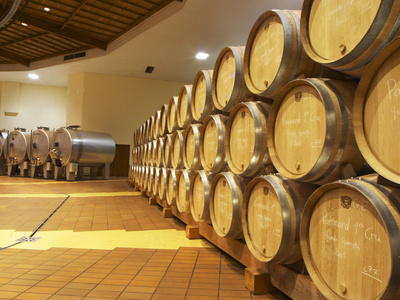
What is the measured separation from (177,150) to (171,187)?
0.60m

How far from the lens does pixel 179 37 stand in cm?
1071

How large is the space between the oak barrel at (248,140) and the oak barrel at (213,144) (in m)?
0.21

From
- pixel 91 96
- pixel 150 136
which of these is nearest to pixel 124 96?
pixel 91 96

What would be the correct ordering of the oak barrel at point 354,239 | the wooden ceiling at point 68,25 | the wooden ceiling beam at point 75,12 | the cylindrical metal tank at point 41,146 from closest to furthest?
the oak barrel at point 354,239 → the wooden ceiling beam at point 75,12 → the wooden ceiling at point 68,25 → the cylindrical metal tank at point 41,146

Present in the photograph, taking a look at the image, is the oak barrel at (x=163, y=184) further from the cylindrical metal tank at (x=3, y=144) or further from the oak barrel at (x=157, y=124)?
the cylindrical metal tank at (x=3, y=144)

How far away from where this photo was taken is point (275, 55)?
2197 millimetres

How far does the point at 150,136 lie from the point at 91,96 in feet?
29.8

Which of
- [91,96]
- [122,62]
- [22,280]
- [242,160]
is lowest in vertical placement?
[22,280]

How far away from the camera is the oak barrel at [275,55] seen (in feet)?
6.75

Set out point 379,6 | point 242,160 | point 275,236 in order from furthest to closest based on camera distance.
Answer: point 242,160
point 275,236
point 379,6

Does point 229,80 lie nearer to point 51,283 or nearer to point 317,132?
point 317,132

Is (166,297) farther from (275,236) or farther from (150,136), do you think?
(150,136)

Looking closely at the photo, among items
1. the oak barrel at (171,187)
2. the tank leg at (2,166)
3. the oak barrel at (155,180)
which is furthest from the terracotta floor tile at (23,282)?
the tank leg at (2,166)

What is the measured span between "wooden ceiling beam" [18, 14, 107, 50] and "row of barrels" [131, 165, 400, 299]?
11018 mm
